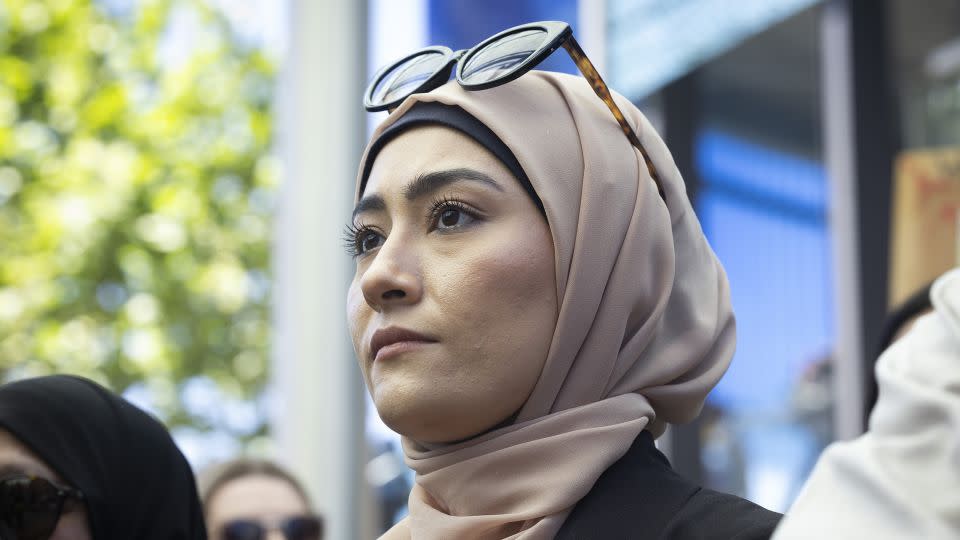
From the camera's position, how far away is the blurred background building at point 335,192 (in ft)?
14.8

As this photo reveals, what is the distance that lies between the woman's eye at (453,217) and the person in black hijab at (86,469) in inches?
34.7

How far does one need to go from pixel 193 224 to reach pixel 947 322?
12400 mm

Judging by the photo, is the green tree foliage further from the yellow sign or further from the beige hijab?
the beige hijab

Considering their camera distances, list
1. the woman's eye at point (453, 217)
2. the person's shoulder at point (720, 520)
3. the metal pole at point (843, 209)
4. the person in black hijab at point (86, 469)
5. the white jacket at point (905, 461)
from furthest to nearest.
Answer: the metal pole at point (843, 209)
the person in black hijab at point (86, 469)
the woman's eye at point (453, 217)
the person's shoulder at point (720, 520)
the white jacket at point (905, 461)

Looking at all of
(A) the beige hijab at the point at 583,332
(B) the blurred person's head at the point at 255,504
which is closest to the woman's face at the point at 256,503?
(B) the blurred person's head at the point at 255,504

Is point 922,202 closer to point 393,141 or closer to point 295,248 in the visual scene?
point 393,141

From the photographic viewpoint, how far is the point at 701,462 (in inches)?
193

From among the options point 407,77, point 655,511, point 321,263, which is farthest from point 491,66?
point 321,263

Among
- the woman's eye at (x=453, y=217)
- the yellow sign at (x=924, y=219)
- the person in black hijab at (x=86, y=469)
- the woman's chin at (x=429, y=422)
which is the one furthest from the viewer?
the yellow sign at (x=924, y=219)

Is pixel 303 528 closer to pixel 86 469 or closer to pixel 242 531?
pixel 242 531

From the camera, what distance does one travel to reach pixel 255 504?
377 cm

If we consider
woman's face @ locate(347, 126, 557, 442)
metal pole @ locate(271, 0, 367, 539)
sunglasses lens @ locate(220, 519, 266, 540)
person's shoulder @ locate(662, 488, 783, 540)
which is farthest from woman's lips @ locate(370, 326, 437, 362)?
metal pole @ locate(271, 0, 367, 539)

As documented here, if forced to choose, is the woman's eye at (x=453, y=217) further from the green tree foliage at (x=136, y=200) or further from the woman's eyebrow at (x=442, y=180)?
the green tree foliage at (x=136, y=200)

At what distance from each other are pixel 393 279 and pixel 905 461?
3.41 ft
